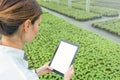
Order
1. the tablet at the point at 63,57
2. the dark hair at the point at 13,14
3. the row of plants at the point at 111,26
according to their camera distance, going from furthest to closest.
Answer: the row of plants at the point at 111,26 → the tablet at the point at 63,57 → the dark hair at the point at 13,14

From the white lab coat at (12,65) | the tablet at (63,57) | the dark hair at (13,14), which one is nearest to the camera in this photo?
the white lab coat at (12,65)

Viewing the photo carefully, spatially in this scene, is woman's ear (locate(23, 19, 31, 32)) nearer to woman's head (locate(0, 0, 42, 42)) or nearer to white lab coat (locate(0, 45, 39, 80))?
woman's head (locate(0, 0, 42, 42))

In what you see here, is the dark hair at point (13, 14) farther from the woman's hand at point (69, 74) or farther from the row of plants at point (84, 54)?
the row of plants at point (84, 54)

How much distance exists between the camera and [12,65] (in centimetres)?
131

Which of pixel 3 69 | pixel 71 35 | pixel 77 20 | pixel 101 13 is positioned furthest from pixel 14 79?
pixel 101 13

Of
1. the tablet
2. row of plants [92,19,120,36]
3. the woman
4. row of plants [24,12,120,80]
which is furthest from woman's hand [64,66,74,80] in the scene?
row of plants [92,19,120,36]

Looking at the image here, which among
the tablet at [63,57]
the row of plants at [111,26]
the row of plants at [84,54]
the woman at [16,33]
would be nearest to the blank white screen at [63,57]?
the tablet at [63,57]

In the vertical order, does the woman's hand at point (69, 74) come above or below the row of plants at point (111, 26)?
above

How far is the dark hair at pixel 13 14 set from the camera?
1387mm

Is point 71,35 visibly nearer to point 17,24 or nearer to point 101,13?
point 101,13

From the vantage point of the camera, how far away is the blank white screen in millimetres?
2240

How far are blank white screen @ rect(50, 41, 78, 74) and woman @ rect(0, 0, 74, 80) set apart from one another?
0.76 m

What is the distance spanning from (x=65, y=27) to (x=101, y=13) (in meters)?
3.98

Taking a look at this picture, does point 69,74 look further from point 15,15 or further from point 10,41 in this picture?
point 15,15
